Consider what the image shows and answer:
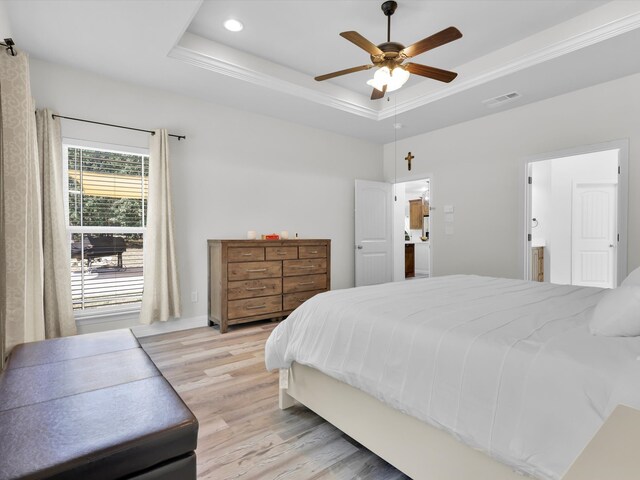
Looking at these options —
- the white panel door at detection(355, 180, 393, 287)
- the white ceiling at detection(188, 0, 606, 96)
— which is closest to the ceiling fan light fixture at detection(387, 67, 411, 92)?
the white ceiling at detection(188, 0, 606, 96)

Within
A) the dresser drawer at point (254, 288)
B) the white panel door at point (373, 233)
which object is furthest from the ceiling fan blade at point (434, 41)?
the white panel door at point (373, 233)

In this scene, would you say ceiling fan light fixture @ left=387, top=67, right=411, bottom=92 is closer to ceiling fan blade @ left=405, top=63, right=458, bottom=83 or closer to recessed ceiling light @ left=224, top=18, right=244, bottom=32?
ceiling fan blade @ left=405, top=63, right=458, bottom=83

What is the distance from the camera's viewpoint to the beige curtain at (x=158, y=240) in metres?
3.68

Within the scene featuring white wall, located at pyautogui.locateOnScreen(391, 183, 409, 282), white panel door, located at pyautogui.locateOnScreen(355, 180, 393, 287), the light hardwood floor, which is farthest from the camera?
white wall, located at pyautogui.locateOnScreen(391, 183, 409, 282)

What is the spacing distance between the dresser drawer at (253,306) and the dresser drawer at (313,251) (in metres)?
0.63

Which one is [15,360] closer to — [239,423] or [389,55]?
[239,423]

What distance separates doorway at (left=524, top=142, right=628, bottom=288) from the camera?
5582 mm

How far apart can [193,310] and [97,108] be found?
2.38m

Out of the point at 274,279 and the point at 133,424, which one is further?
the point at 274,279

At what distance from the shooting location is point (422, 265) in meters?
9.09

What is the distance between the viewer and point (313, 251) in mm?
4613

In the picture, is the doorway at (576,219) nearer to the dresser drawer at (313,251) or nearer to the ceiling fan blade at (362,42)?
the dresser drawer at (313,251)

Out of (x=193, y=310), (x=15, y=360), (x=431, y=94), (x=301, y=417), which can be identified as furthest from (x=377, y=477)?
(x=431, y=94)

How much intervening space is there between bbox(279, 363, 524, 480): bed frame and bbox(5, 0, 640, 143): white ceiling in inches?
108
